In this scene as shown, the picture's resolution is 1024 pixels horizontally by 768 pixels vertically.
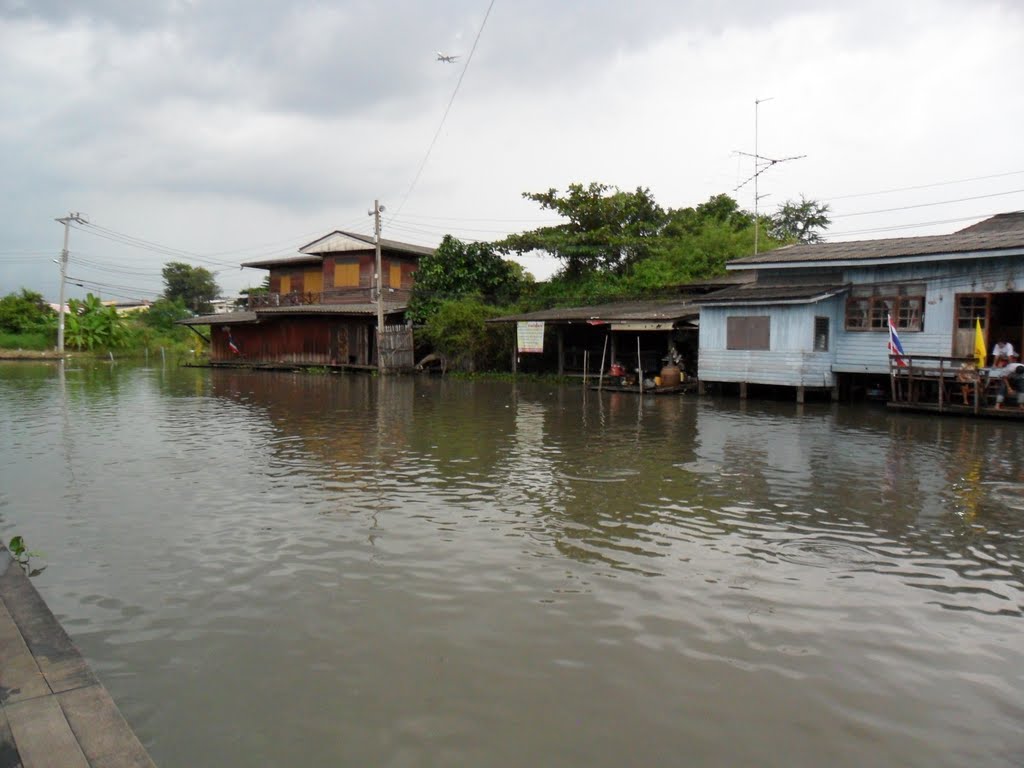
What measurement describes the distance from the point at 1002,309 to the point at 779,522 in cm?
1722

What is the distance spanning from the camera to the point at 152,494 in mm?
10250

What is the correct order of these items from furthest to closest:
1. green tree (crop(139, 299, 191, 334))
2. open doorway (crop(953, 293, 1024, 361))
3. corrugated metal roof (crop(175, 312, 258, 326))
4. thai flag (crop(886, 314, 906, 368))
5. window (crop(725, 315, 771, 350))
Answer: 1. green tree (crop(139, 299, 191, 334))
2. corrugated metal roof (crop(175, 312, 258, 326))
3. window (crop(725, 315, 771, 350))
4. thai flag (crop(886, 314, 906, 368))
5. open doorway (crop(953, 293, 1024, 361))

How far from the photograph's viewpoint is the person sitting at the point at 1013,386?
18.0 meters

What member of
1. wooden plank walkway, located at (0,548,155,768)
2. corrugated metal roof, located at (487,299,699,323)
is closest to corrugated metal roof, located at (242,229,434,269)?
corrugated metal roof, located at (487,299,699,323)

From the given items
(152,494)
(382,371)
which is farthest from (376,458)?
(382,371)

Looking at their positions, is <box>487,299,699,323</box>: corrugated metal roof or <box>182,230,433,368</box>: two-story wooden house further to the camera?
<box>182,230,433,368</box>: two-story wooden house

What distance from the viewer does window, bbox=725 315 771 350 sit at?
74.1ft

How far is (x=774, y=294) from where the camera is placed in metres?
22.3

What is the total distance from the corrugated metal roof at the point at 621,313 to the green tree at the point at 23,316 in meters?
40.6

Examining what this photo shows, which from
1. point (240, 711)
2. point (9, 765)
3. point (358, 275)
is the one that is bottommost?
point (240, 711)

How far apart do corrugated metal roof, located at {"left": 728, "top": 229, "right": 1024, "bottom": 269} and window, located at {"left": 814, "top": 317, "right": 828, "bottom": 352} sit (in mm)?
1769

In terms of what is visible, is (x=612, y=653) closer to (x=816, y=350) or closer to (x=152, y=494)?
(x=152, y=494)

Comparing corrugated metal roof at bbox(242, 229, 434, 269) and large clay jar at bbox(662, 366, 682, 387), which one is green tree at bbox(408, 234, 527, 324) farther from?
large clay jar at bbox(662, 366, 682, 387)

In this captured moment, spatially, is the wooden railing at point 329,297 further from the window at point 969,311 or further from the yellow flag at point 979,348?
the yellow flag at point 979,348
